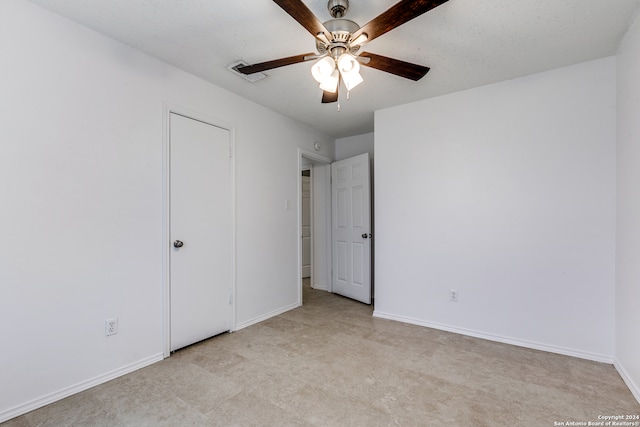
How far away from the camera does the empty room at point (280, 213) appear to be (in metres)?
1.73

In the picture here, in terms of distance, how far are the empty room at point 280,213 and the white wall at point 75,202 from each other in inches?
0.5

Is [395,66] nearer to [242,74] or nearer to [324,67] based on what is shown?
[324,67]

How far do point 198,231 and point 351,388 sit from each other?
1.77m

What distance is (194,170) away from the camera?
2609 mm

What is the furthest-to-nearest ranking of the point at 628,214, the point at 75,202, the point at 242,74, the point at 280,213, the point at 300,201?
the point at 300,201
the point at 280,213
the point at 242,74
the point at 628,214
the point at 75,202

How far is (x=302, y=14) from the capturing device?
55.8 inches

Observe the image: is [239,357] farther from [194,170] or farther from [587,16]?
[587,16]

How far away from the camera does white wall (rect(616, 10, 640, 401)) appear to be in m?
1.88

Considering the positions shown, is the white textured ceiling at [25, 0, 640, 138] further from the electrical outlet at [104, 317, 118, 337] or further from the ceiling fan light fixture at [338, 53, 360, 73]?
the electrical outlet at [104, 317, 118, 337]

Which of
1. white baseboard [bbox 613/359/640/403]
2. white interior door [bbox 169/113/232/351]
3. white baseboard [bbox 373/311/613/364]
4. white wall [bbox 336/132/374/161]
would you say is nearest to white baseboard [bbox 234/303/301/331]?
white interior door [bbox 169/113/232/351]

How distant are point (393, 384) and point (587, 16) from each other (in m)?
2.65

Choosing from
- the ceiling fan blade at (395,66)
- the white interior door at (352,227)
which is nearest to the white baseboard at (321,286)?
the white interior door at (352,227)

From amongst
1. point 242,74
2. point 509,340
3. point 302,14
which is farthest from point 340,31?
point 509,340

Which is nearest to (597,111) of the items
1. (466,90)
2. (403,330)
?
(466,90)
